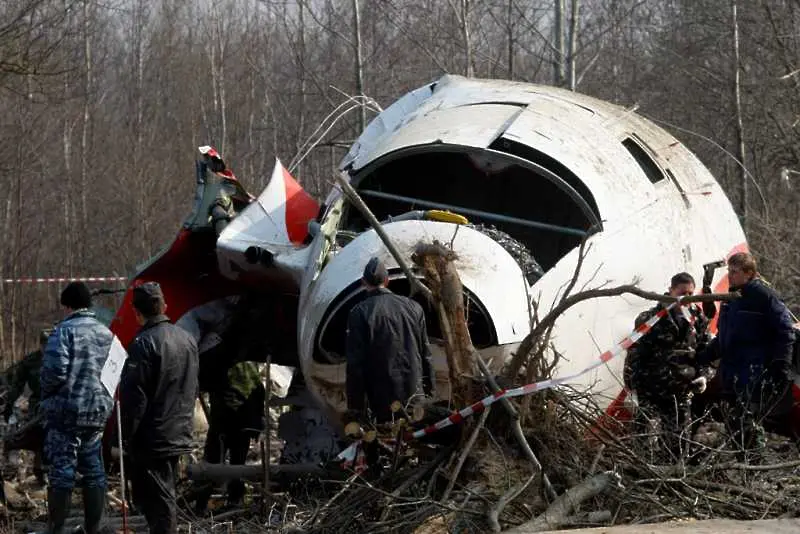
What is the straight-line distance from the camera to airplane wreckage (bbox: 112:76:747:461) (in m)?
7.62

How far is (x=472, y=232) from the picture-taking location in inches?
301

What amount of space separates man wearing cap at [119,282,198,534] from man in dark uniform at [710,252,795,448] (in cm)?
345

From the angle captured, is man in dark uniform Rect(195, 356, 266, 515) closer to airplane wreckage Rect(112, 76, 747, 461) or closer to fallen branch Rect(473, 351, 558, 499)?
airplane wreckage Rect(112, 76, 747, 461)

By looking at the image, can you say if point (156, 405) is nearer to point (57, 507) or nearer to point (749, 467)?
point (57, 507)

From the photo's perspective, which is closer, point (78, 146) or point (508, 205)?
point (508, 205)

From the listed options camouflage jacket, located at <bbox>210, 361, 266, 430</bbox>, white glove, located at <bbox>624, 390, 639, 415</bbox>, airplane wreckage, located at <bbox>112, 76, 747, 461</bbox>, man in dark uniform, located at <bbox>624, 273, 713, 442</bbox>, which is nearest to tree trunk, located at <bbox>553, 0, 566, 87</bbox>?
airplane wreckage, located at <bbox>112, 76, 747, 461</bbox>

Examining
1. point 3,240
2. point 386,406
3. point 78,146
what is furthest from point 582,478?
point 78,146

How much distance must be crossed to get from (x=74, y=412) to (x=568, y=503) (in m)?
3.24

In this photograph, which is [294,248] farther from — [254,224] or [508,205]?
[508,205]

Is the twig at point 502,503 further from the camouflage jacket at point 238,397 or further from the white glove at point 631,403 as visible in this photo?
the camouflage jacket at point 238,397

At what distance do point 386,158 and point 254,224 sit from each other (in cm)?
133

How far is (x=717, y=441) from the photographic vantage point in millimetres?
7812

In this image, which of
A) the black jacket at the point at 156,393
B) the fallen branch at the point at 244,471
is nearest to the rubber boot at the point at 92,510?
the black jacket at the point at 156,393

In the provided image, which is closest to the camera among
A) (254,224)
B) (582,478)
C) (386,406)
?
(582,478)
